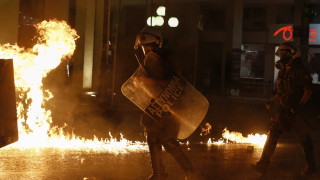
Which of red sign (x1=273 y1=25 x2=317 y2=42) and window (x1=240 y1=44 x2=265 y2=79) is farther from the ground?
red sign (x1=273 y1=25 x2=317 y2=42)

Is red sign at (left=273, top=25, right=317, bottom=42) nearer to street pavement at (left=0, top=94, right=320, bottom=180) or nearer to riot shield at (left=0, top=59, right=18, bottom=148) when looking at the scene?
street pavement at (left=0, top=94, right=320, bottom=180)

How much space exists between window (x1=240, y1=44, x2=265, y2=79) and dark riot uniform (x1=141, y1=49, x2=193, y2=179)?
30.2m

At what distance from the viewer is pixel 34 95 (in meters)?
8.55

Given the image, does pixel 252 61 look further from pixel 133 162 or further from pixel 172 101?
pixel 172 101

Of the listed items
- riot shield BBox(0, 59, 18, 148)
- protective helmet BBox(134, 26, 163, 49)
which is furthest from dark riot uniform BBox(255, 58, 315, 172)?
riot shield BBox(0, 59, 18, 148)

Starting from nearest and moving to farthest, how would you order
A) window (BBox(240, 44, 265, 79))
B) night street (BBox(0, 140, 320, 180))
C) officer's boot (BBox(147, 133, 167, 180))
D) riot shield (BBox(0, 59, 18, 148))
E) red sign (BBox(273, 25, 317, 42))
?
riot shield (BBox(0, 59, 18, 148))
officer's boot (BBox(147, 133, 167, 180))
night street (BBox(0, 140, 320, 180))
red sign (BBox(273, 25, 317, 42))
window (BBox(240, 44, 265, 79))

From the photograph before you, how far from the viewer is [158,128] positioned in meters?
5.36

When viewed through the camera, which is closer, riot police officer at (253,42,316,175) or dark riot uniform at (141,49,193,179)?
dark riot uniform at (141,49,193,179)

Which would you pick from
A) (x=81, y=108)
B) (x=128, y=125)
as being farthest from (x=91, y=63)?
(x=128, y=125)

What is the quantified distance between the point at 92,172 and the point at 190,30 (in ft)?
90.9

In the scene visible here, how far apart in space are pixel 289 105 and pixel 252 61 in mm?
29195

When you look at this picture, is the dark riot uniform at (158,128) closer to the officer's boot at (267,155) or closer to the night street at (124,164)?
the night street at (124,164)

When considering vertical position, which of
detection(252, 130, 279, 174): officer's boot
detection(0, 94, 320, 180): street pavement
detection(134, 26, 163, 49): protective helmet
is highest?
detection(134, 26, 163, 49): protective helmet

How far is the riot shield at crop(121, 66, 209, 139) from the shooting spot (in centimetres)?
532
